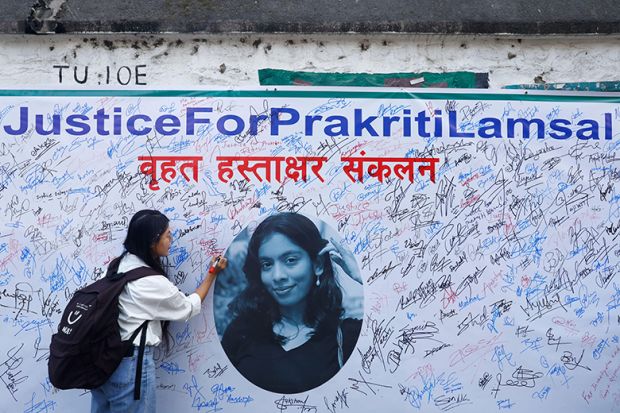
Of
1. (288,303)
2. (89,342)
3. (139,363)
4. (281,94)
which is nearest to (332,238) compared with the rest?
(288,303)

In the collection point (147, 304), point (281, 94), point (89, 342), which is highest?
point (281, 94)

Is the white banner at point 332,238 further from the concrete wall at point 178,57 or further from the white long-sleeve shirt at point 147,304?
the white long-sleeve shirt at point 147,304

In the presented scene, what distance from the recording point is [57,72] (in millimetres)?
4398

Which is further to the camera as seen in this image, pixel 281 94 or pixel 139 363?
pixel 281 94

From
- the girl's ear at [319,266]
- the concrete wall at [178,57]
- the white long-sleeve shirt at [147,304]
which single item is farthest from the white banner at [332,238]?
the white long-sleeve shirt at [147,304]

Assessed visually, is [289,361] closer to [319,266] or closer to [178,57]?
[319,266]

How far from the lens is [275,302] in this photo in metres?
4.39

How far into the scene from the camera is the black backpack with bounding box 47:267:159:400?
3609 millimetres

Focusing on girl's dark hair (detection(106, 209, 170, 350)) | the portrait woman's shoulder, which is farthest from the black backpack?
the portrait woman's shoulder

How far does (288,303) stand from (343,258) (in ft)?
1.44

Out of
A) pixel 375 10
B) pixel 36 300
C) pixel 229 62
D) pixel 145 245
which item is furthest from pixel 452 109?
pixel 36 300

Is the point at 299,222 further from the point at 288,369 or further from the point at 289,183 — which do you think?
the point at 288,369

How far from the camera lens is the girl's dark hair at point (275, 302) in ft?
14.3

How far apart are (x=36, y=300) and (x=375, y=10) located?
9.02ft
